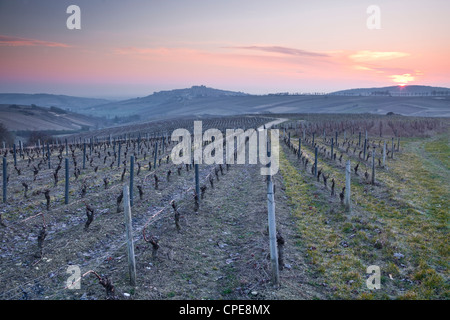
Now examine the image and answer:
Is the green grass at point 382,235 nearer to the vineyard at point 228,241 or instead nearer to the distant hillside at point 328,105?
the vineyard at point 228,241

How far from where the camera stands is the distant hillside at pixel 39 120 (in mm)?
104738

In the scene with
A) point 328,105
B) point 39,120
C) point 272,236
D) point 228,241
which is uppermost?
point 328,105

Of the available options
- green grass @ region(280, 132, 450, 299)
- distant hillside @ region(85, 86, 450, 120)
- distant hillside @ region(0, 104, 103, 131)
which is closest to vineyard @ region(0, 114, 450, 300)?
green grass @ region(280, 132, 450, 299)

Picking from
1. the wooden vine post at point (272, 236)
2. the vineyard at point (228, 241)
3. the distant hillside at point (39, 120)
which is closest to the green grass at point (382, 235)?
the vineyard at point (228, 241)

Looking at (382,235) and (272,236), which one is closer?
(272,236)

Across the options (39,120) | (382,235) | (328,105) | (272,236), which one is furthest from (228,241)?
(328,105)

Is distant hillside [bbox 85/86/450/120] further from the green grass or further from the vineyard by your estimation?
the vineyard

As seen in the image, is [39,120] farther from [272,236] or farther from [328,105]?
[272,236]

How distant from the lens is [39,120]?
388 ft

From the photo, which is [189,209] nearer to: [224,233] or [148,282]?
[224,233]

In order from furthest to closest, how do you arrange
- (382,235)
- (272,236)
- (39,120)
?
1. (39,120)
2. (382,235)
3. (272,236)

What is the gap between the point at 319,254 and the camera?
7.65 metres

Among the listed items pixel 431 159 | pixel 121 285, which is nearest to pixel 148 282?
pixel 121 285

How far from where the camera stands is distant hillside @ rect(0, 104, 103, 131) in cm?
10474
